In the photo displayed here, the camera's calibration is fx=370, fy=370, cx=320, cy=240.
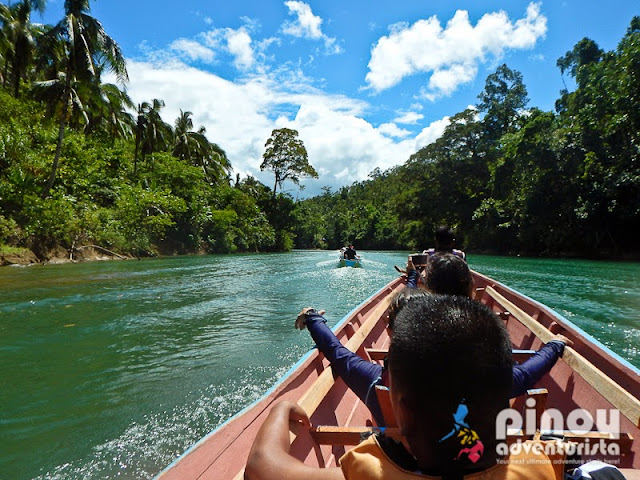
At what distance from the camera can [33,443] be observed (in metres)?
2.74

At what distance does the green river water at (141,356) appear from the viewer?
9.02ft

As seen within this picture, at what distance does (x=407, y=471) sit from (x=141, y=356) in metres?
4.76

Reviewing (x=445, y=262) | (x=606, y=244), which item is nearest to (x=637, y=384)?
(x=445, y=262)

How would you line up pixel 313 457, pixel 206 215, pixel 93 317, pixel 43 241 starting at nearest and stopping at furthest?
pixel 313 457
pixel 93 317
pixel 43 241
pixel 206 215

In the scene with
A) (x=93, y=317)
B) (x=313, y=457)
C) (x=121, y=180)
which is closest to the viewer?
(x=313, y=457)

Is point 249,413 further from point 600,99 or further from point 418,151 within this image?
point 418,151

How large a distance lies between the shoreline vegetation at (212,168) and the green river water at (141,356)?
26.9 ft

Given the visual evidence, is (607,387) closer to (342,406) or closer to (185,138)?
(342,406)

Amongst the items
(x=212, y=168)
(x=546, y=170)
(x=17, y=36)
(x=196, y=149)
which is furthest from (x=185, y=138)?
(x=546, y=170)

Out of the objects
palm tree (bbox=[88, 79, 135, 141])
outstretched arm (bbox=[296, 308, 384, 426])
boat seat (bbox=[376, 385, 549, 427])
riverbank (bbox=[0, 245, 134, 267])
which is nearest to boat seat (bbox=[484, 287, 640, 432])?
boat seat (bbox=[376, 385, 549, 427])

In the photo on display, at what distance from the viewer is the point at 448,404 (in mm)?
697

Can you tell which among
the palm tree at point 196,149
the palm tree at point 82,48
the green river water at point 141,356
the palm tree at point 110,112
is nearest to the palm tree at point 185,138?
the palm tree at point 196,149

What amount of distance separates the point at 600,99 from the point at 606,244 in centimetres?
750

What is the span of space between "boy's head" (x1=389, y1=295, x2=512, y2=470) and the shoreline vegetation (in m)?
18.0
